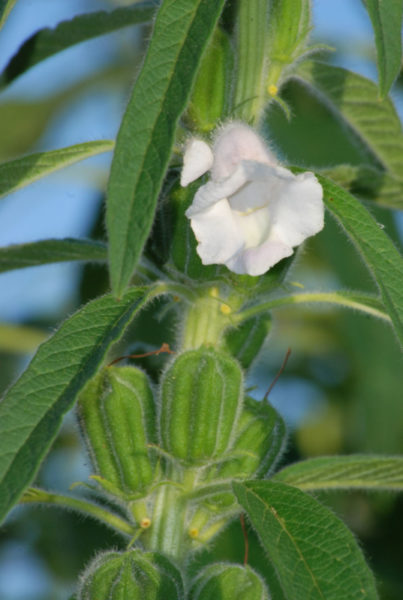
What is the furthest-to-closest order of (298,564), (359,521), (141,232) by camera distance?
(359,521) → (298,564) → (141,232)

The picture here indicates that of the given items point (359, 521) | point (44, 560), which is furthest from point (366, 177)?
point (44, 560)

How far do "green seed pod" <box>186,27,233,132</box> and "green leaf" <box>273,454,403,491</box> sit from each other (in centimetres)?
64

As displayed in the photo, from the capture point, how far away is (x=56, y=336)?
4.71 feet

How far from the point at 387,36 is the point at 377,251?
0.31m

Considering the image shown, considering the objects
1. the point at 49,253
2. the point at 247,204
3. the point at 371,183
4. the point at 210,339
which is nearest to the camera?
the point at 247,204

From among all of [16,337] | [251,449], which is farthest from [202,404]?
[16,337]

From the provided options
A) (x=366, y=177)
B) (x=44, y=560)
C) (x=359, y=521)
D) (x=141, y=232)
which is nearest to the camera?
(x=141, y=232)

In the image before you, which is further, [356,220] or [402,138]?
[402,138]

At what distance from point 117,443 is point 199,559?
535 mm

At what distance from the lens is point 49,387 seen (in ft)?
4.52

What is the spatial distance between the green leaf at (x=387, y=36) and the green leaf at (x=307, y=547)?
62 centimetres

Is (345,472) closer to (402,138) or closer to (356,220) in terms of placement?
(356,220)

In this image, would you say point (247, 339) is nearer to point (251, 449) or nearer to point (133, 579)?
point (251, 449)

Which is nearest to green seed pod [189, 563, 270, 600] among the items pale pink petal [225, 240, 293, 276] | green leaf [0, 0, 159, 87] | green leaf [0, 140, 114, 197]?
pale pink petal [225, 240, 293, 276]
